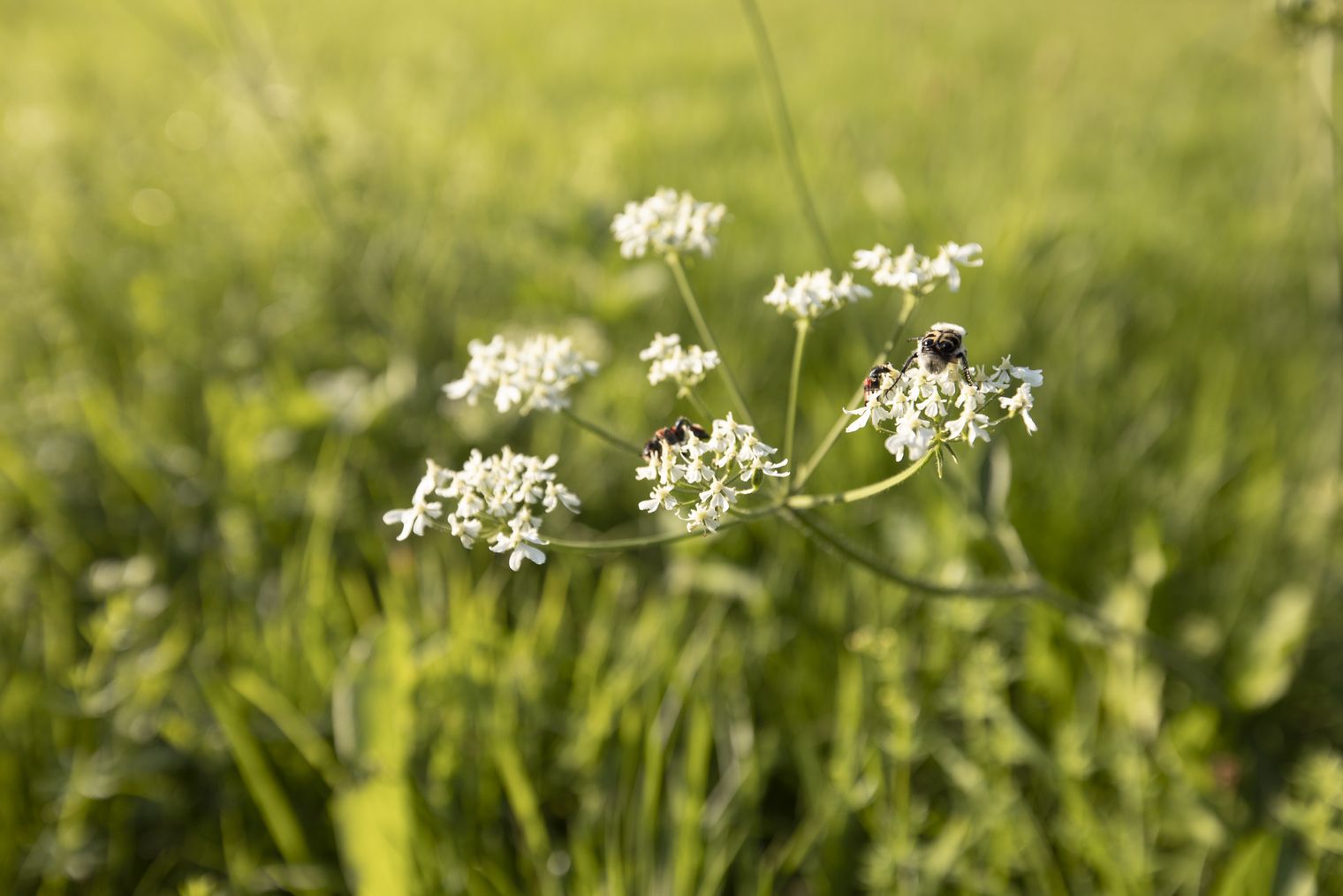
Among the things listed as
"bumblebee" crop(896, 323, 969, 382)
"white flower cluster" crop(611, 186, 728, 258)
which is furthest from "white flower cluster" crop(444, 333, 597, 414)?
"bumblebee" crop(896, 323, 969, 382)

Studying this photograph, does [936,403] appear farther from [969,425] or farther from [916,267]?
[916,267]

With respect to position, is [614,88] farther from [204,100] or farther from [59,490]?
[59,490]

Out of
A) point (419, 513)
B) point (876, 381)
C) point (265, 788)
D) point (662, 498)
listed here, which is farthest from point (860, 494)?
point (265, 788)

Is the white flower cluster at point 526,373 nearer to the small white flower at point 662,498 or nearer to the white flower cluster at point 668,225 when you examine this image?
the white flower cluster at point 668,225

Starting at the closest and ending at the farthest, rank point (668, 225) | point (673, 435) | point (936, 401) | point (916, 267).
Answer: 1. point (936, 401)
2. point (673, 435)
3. point (916, 267)
4. point (668, 225)


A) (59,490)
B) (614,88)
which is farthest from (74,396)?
Result: (614,88)

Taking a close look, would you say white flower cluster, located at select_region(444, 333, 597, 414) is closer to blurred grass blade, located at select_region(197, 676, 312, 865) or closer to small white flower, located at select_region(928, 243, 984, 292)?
small white flower, located at select_region(928, 243, 984, 292)
